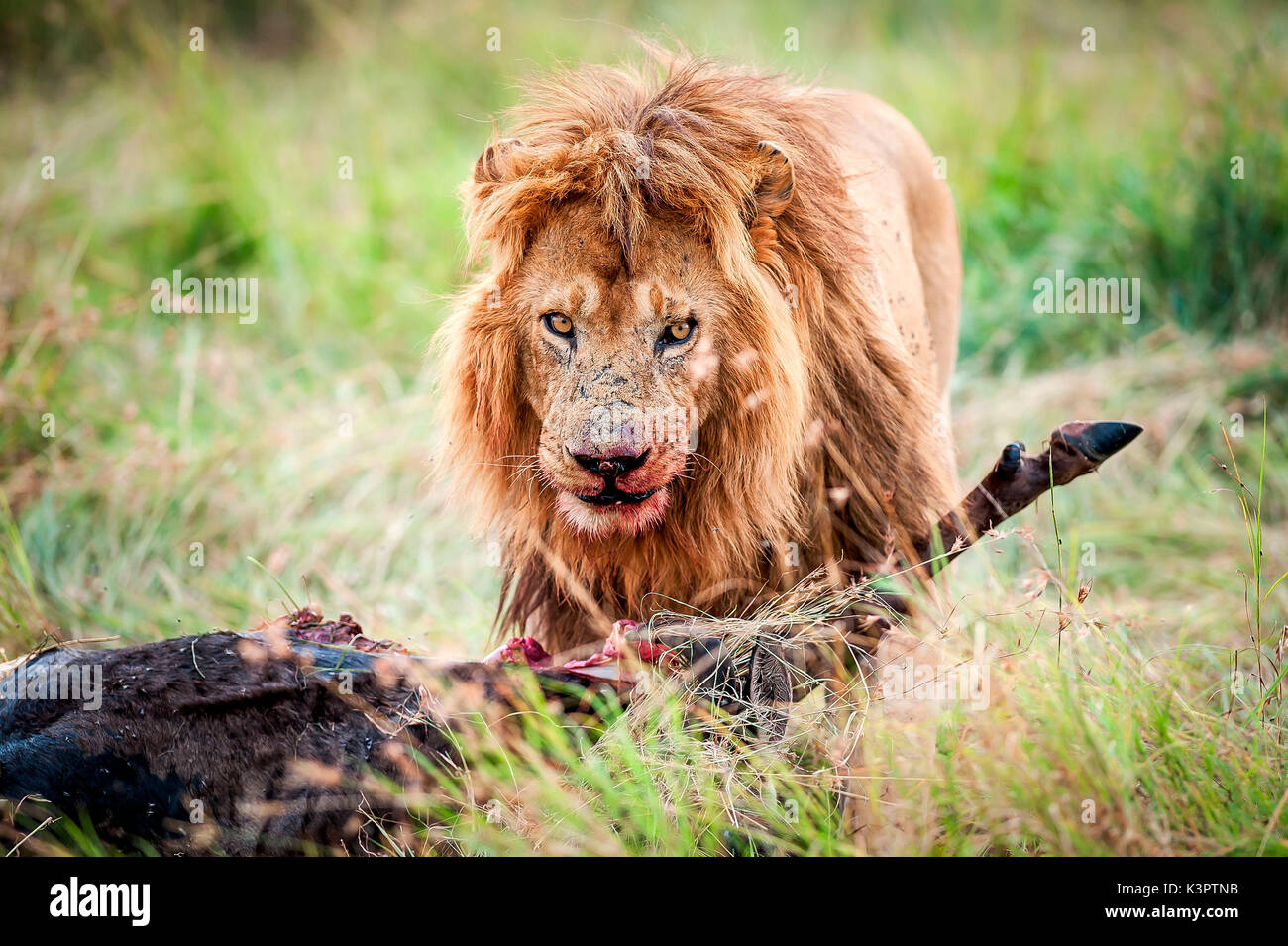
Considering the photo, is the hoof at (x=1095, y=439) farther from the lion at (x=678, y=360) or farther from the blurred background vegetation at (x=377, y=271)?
the blurred background vegetation at (x=377, y=271)

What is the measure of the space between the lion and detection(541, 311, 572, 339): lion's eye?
0.03 ft

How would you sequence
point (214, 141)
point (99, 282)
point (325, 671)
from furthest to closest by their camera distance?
1. point (214, 141)
2. point (99, 282)
3. point (325, 671)

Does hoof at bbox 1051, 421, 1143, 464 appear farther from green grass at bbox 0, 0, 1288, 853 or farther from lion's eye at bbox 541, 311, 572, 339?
lion's eye at bbox 541, 311, 572, 339

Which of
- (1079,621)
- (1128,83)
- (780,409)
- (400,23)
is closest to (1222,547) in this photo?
(1079,621)

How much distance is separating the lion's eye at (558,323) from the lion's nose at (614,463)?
389mm

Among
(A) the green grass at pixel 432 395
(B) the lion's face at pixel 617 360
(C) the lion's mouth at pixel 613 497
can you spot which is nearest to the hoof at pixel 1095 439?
(A) the green grass at pixel 432 395

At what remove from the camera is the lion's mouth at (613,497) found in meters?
3.27

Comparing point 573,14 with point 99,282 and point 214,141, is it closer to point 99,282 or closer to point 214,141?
point 214,141

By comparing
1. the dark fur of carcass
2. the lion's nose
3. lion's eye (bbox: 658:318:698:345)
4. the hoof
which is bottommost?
the dark fur of carcass

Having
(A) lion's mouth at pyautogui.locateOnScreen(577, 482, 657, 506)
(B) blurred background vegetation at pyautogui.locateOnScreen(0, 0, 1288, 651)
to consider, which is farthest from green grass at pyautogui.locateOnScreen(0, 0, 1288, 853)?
(A) lion's mouth at pyautogui.locateOnScreen(577, 482, 657, 506)

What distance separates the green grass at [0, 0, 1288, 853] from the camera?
9.93 ft

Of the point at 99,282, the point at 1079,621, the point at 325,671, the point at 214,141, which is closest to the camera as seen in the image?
the point at 325,671

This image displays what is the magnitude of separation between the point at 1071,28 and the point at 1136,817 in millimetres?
10303
